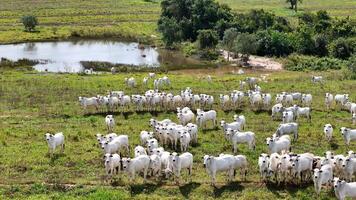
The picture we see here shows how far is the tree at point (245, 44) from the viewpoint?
210 ft

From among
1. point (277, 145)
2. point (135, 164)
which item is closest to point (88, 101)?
point (135, 164)

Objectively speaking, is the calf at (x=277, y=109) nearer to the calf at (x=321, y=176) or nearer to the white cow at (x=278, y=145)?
the white cow at (x=278, y=145)

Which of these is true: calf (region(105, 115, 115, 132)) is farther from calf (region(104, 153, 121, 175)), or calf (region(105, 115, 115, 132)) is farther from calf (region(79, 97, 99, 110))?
calf (region(104, 153, 121, 175))

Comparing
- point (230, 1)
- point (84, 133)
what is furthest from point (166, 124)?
point (230, 1)

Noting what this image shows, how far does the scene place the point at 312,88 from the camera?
147 ft

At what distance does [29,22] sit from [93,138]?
5952cm

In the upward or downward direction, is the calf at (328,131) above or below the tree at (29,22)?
below

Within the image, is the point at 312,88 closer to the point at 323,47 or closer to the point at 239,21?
the point at 323,47

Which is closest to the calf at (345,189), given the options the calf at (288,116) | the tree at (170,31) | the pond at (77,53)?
the calf at (288,116)

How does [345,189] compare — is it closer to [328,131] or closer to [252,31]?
[328,131]

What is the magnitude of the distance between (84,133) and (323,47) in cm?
4551

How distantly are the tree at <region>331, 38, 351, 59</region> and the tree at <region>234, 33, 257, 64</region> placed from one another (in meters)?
10.3

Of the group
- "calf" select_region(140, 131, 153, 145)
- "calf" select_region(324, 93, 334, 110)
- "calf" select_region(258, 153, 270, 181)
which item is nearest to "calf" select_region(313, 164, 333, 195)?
"calf" select_region(258, 153, 270, 181)

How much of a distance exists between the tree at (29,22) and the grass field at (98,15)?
141 centimetres
